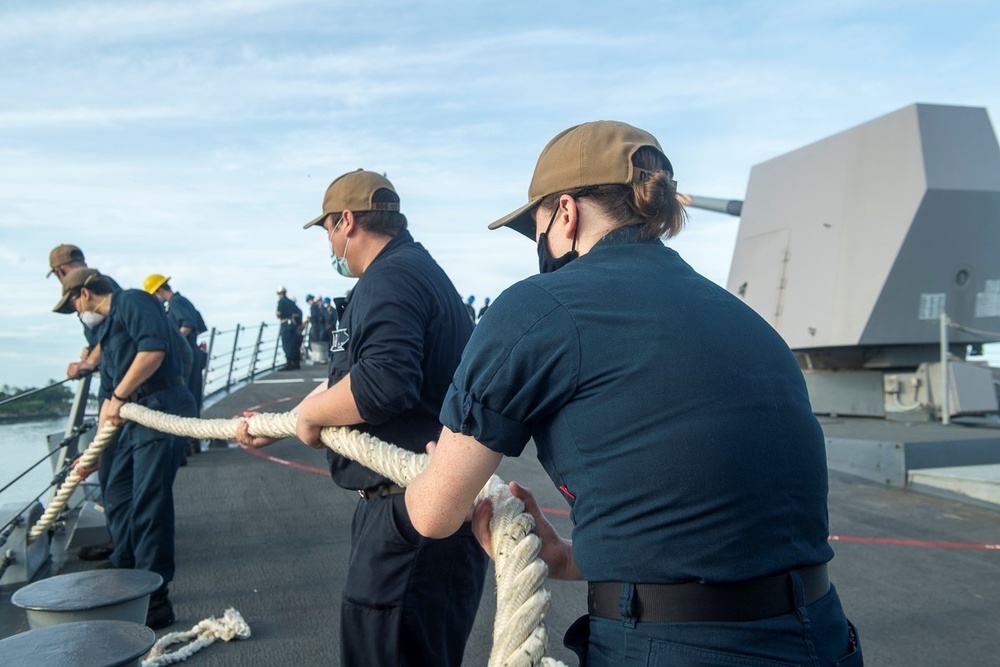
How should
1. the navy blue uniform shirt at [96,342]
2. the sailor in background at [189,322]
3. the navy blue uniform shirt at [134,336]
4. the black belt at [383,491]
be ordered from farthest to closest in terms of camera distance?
1. the sailor in background at [189,322]
2. the navy blue uniform shirt at [96,342]
3. the navy blue uniform shirt at [134,336]
4. the black belt at [383,491]

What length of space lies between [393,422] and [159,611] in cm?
238

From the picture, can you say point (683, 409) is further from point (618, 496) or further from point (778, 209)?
point (778, 209)

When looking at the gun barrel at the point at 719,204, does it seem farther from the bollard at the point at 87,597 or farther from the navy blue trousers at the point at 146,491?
the bollard at the point at 87,597

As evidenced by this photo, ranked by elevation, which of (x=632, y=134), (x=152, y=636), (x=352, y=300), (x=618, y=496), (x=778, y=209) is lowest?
(x=152, y=636)

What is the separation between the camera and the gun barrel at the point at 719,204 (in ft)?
43.4

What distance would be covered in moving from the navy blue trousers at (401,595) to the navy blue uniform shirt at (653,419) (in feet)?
3.75

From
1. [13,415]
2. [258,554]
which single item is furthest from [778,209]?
[13,415]

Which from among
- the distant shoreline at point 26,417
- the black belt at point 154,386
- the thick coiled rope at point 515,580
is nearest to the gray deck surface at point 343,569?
the distant shoreline at point 26,417

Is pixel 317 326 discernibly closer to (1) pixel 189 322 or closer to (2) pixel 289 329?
(2) pixel 289 329

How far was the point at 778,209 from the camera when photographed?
36.5 feet

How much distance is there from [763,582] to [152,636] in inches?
56.5

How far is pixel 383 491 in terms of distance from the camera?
8.70ft

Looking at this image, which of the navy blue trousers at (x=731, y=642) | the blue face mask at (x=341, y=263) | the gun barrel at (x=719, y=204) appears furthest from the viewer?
the gun barrel at (x=719, y=204)

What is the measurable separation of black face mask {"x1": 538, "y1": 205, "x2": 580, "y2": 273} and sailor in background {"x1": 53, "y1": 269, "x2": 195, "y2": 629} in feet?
11.6
